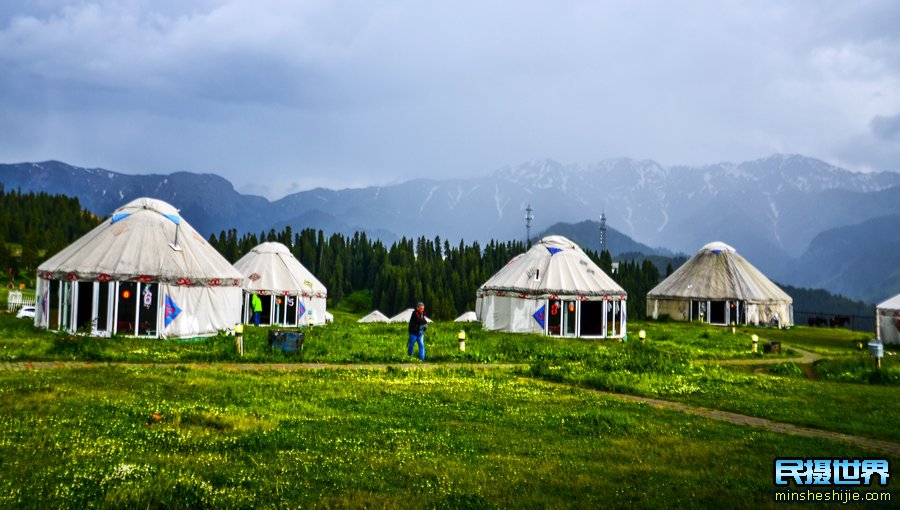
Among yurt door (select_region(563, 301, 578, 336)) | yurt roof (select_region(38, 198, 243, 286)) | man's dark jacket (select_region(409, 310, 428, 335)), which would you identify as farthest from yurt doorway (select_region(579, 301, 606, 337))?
yurt roof (select_region(38, 198, 243, 286))

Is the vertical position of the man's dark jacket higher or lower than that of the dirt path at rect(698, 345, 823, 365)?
higher

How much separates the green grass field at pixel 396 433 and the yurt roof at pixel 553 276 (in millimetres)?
15050

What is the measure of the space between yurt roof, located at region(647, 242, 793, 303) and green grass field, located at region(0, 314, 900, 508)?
1406 inches

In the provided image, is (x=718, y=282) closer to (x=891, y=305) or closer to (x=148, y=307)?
(x=891, y=305)

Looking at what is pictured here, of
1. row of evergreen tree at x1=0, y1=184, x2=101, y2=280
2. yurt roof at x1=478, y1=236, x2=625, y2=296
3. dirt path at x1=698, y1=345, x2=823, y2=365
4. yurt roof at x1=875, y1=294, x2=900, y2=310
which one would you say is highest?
row of evergreen tree at x1=0, y1=184, x2=101, y2=280

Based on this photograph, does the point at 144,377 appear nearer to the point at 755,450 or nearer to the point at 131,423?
the point at 131,423

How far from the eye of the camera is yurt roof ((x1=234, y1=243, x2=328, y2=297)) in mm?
44000

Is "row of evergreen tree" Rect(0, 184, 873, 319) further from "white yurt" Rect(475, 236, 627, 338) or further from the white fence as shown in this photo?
"white yurt" Rect(475, 236, 627, 338)

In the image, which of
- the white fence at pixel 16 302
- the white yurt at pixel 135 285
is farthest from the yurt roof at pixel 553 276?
the white fence at pixel 16 302

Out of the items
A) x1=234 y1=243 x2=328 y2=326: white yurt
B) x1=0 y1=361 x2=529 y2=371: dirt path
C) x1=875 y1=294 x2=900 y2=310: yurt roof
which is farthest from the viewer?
x1=234 y1=243 x2=328 y2=326: white yurt

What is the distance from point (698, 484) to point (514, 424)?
4186 mm

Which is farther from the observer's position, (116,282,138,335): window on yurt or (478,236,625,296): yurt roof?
(478,236,625,296): yurt roof

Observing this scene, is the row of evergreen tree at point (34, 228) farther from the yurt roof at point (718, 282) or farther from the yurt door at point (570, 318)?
the yurt roof at point (718, 282)

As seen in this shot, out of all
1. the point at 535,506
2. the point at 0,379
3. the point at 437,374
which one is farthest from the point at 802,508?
the point at 0,379
